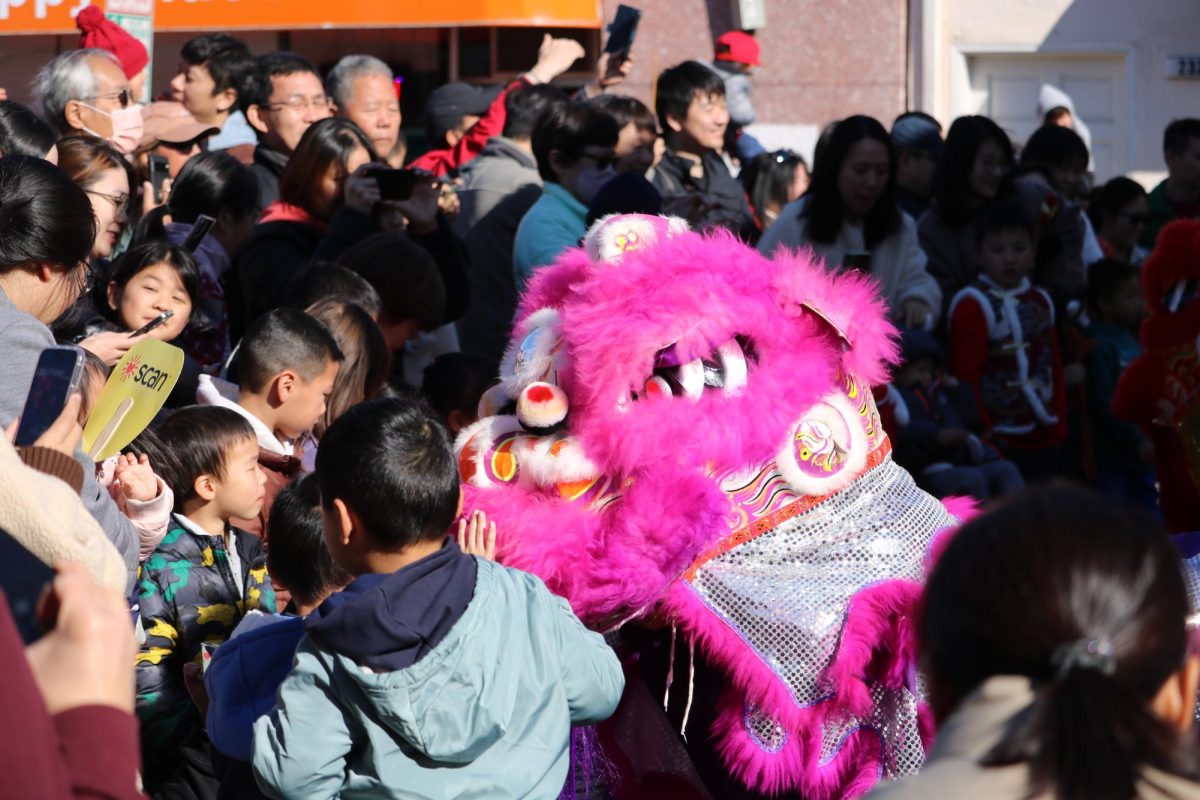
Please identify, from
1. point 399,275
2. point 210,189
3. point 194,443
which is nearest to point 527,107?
point 210,189

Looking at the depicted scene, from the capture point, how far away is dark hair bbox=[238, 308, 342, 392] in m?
3.65

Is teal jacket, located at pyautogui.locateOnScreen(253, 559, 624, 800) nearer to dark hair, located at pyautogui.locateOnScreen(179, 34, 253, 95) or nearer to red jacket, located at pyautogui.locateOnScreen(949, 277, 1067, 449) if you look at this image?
red jacket, located at pyautogui.locateOnScreen(949, 277, 1067, 449)

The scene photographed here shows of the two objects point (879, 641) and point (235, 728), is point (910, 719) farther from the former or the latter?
point (235, 728)

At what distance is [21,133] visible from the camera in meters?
4.01

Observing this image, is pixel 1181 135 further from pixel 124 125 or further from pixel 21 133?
pixel 21 133

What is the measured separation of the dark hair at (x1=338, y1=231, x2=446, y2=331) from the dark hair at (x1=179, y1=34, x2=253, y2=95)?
6.74 feet

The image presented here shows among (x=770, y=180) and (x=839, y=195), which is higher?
(x=770, y=180)

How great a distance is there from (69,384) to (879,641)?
1.55 m

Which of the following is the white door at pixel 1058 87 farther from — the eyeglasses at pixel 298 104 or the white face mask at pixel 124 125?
the white face mask at pixel 124 125

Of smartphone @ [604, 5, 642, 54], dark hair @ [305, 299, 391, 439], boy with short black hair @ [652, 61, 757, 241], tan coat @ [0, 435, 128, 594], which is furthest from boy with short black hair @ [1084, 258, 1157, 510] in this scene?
tan coat @ [0, 435, 128, 594]

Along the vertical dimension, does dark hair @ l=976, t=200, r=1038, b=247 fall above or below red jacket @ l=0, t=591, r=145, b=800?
above

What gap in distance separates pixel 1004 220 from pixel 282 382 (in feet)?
11.1

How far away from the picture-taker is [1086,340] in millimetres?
6922

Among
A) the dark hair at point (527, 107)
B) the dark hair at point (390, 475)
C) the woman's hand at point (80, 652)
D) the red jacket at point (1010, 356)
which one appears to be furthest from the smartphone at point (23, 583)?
the red jacket at point (1010, 356)
